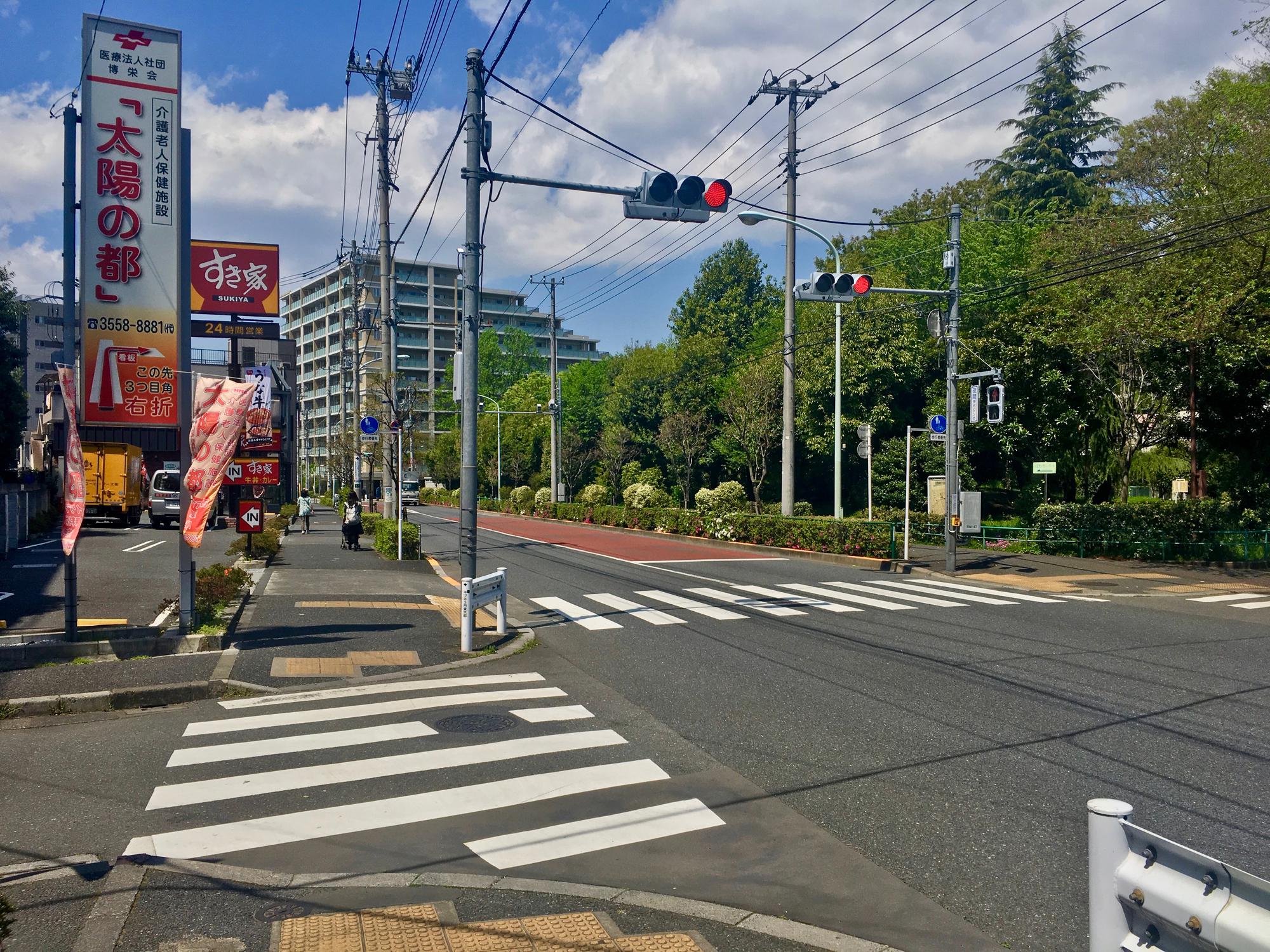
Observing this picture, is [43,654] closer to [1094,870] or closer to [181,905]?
[181,905]

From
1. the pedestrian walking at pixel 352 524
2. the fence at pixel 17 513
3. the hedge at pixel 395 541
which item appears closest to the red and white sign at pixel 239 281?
the fence at pixel 17 513

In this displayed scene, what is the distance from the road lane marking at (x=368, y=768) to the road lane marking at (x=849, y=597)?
9562 mm

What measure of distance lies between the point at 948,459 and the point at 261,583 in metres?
15.9

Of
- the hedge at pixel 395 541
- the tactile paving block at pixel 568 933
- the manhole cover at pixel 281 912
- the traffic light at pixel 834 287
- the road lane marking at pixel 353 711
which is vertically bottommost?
the road lane marking at pixel 353 711

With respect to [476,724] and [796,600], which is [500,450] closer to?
[796,600]

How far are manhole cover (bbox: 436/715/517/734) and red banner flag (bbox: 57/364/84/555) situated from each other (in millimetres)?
5209

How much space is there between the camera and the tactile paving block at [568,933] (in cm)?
427

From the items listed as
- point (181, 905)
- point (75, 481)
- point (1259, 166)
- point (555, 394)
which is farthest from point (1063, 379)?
point (181, 905)

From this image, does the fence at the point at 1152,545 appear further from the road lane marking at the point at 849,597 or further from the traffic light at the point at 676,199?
the traffic light at the point at 676,199

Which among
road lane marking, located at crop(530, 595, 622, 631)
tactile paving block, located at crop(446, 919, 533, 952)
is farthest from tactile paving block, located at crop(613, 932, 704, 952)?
road lane marking, located at crop(530, 595, 622, 631)

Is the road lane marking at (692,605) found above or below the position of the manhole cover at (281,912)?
below

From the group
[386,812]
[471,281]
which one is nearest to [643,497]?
[471,281]

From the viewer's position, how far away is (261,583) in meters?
17.8

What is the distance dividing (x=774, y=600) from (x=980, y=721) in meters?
8.71
